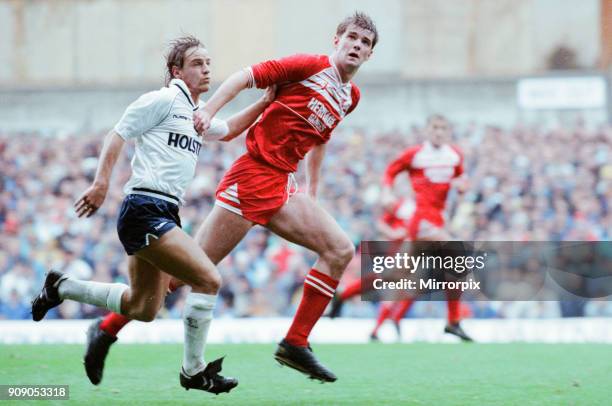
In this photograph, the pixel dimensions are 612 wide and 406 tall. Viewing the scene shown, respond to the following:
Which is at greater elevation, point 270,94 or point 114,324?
point 270,94

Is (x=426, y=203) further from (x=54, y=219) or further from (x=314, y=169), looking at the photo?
(x=54, y=219)

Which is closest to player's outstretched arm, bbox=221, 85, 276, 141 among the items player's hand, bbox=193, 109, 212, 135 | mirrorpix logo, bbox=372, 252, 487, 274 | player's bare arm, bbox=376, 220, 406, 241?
player's hand, bbox=193, 109, 212, 135

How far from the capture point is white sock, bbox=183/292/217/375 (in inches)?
234

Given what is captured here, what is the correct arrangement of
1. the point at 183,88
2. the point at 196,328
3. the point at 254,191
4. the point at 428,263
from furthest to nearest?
1. the point at 428,263
2. the point at 254,191
3. the point at 183,88
4. the point at 196,328

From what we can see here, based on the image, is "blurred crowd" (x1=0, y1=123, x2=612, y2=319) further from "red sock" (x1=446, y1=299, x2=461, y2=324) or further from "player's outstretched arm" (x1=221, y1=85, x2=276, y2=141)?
"player's outstretched arm" (x1=221, y1=85, x2=276, y2=141)

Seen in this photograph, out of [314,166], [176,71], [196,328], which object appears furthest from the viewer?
[314,166]

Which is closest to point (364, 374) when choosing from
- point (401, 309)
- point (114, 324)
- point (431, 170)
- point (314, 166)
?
point (314, 166)

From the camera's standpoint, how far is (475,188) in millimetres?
15828

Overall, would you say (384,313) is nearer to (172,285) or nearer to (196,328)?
(172,285)

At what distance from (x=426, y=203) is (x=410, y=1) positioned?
660 inches

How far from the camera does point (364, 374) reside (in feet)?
25.4

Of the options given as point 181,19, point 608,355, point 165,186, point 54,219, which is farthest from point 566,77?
point 165,186

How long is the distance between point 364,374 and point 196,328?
2132 millimetres

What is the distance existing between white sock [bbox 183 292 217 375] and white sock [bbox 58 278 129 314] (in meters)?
0.62
